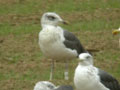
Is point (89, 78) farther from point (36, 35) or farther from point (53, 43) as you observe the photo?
point (36, 35)

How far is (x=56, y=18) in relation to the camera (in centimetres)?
1206

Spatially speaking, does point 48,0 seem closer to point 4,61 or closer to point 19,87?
point 4,61

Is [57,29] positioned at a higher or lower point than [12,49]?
higher

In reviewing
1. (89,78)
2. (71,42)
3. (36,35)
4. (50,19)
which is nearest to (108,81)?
(89,78)

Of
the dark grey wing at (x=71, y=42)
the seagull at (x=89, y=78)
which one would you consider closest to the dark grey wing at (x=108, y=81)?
the seagull at (x=89, y=78)

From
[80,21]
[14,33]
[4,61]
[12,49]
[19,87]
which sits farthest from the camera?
[80,21]

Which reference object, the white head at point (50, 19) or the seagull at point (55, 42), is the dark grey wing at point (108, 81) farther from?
the white head at point (50, 19)

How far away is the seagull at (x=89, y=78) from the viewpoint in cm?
967

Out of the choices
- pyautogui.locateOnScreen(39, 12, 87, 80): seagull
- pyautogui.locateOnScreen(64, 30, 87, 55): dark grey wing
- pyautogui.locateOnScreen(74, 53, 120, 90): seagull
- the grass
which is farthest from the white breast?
pyautogui.locateOnScreen(74, 53, 120, 90): seagull

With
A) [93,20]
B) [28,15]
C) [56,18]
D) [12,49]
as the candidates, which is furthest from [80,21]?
[56,18]

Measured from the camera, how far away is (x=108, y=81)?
1009 cm

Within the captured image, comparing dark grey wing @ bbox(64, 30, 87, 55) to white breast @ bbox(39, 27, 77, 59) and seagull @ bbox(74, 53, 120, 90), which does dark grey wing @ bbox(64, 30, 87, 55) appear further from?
seagull @ bbox(74, 53, 120, 90)

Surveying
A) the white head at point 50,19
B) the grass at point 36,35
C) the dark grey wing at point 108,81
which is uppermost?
the white head at point 50,19

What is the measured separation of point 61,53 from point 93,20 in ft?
20.6
